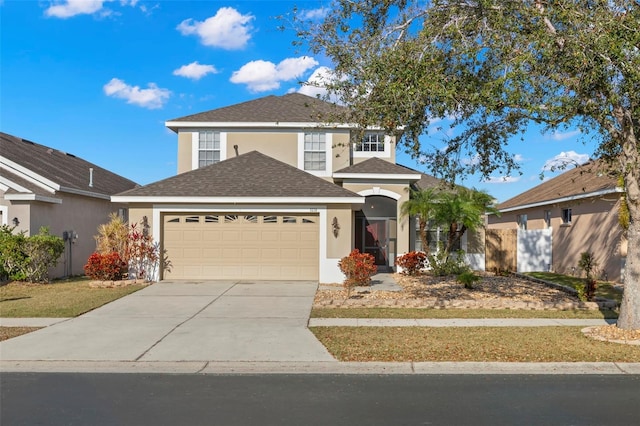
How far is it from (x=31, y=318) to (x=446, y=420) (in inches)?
376

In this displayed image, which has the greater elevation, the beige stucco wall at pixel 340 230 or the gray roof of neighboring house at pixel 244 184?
the gray roof of neighboring house at pixel 244 184

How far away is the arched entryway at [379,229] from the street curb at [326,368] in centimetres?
1347

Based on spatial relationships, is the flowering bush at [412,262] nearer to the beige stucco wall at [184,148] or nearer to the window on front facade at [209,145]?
the window on front facade at [209,145]

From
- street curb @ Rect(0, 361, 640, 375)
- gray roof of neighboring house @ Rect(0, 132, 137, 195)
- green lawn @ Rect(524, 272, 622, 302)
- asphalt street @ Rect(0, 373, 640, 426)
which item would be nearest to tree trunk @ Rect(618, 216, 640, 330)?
street curb @ Rect(0, 361, 640, 375)

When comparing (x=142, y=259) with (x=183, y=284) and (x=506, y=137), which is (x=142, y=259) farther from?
(x=506, y=137)

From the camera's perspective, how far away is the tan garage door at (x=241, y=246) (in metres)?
17.6

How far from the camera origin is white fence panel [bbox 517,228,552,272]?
23.2 meters

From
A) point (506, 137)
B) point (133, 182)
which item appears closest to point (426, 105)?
point (506, 137)

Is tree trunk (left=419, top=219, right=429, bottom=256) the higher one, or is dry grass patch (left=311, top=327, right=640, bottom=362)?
tree trunk (left=419, top=219, right=429, bottom=256)

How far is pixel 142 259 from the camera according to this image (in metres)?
17.2

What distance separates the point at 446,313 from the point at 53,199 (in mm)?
14589

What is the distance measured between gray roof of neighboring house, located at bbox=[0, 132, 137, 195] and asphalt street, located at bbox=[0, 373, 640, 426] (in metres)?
14.4

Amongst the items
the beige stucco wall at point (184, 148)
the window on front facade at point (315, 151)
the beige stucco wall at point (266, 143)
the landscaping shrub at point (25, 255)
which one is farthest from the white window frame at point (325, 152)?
the landscaping shrub at point (25, 255)

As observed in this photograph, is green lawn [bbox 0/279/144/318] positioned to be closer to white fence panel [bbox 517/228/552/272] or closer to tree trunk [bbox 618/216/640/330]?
tree trunk [bbox 618/216/640/330]
